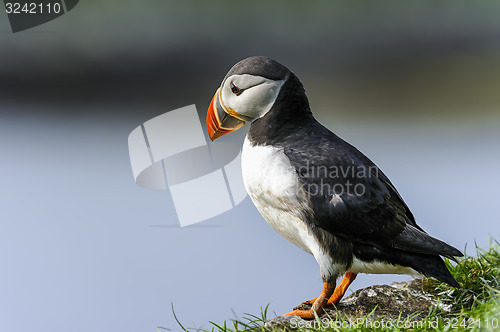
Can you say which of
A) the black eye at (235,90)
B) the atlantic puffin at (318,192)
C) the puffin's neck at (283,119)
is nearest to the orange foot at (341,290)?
the atlantic puffin at (318,192)

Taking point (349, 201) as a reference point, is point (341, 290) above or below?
below

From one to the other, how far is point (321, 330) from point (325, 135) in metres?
0.66

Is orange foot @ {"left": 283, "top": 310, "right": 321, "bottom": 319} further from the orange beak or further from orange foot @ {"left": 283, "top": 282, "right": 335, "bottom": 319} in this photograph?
the orange beak

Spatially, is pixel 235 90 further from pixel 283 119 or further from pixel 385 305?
pixel 385 305

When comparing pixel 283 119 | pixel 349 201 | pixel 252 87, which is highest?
pixel 252 87

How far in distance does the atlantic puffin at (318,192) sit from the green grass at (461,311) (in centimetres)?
12

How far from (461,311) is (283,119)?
0.86 m

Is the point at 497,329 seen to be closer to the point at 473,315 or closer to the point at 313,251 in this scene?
the point at 473,315

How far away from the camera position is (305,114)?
2.05 metres

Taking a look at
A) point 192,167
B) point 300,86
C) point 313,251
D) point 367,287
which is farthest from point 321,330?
point 192,167

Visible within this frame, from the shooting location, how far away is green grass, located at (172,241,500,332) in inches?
66.6

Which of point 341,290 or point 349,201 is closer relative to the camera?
point 349,201

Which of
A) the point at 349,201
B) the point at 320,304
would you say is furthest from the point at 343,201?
the point at 320,304

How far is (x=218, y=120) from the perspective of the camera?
2.12 meters
